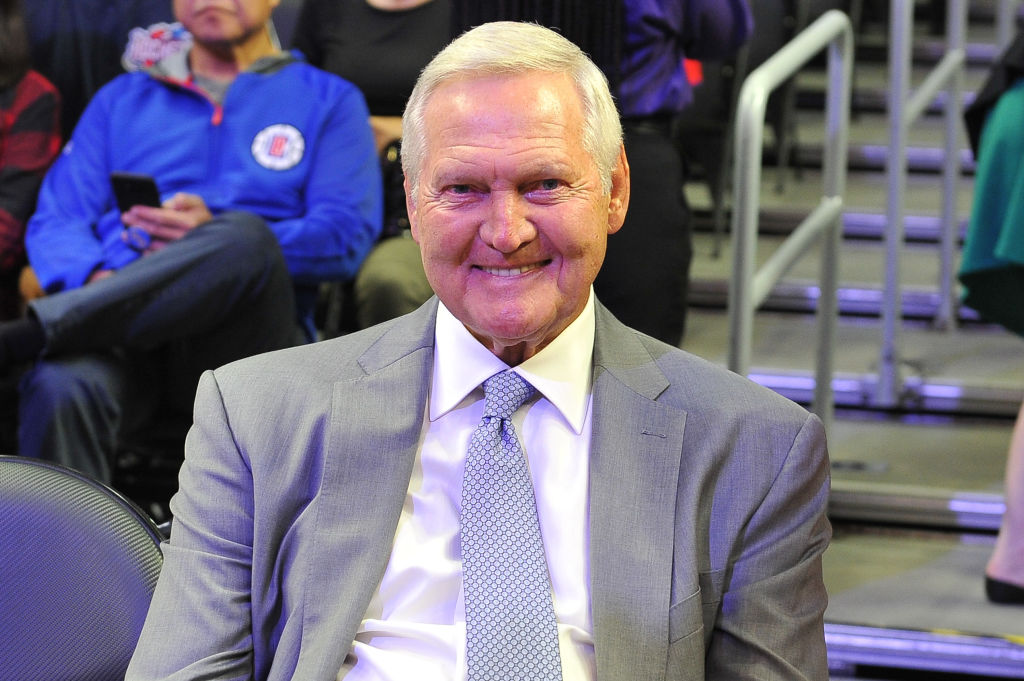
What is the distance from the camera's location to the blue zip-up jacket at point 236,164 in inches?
103

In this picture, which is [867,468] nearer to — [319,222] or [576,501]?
[319,222]

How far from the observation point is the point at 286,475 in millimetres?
1363

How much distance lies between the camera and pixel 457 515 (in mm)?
1396

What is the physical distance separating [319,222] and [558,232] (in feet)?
4.27

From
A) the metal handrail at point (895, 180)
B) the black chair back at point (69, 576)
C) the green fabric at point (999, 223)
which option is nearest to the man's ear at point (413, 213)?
the black chair back at point (69, 576)

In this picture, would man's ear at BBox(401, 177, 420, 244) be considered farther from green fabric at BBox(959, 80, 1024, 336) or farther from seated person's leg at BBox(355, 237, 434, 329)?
green fabric at BBox(959, 80, 1024, 336)

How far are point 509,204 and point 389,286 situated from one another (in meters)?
1.20

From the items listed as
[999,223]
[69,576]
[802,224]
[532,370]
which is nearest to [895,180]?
[999,223]

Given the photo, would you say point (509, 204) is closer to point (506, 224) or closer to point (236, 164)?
point (506, 224)

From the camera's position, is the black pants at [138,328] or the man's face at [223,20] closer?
the black pants at [138,328]

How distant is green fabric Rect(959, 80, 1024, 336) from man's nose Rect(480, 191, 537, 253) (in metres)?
1.60

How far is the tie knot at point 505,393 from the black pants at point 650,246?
99 cm

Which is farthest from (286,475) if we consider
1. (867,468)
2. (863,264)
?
(863,264)

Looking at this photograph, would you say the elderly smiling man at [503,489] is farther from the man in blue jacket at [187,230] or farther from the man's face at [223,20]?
the man's face at [223,20]
